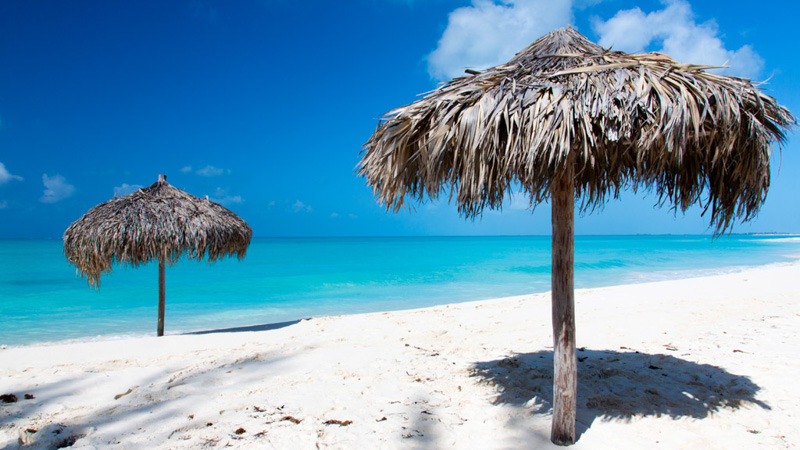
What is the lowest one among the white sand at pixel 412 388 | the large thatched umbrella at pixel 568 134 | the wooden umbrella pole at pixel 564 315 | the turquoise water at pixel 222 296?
the turquoise water at pixel 222 296

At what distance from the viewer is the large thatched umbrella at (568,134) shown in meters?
1.86

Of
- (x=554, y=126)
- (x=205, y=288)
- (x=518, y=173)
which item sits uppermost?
(x=554, y=126)

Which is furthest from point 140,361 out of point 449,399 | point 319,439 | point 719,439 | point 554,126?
point 719,439

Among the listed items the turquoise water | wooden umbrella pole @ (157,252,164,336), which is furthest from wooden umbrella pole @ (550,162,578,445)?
the turquoise water

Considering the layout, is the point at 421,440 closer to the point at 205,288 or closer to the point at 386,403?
the point at 386,403

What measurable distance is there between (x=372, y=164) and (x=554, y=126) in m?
1.04

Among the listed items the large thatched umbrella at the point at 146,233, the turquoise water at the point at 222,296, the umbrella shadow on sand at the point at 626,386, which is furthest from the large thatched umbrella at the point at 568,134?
the turquoise water at the point at 222,296

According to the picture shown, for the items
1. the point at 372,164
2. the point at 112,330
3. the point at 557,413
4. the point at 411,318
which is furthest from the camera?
the point at 112,330

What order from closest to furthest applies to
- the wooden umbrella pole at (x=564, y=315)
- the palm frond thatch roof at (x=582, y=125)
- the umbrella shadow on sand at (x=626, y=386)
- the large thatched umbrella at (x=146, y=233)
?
the palm frond thatch roof at (x=582, y=125) < the wooden umbrella pole at (x=564, y=315) < the umbrella shadow on sand at (x=626, y=386) < the large thatched umbrella at (x=146, y=233)

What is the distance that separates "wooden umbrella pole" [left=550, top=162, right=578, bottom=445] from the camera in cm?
228

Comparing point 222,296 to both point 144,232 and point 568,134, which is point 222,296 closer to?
point 144,232

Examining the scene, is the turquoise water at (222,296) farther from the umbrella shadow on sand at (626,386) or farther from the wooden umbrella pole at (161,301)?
the umbrella shadow on sand at (626,386)

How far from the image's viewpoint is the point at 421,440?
241cm

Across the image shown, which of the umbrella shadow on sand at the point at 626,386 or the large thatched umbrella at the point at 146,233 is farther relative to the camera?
the large thatched umbrella at the point at 146,233
